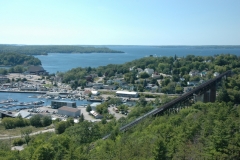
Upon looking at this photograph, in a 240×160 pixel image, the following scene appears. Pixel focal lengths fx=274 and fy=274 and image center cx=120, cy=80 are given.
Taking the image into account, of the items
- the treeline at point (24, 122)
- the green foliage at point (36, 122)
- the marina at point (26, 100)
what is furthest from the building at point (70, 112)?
the marina at point (26, 100)

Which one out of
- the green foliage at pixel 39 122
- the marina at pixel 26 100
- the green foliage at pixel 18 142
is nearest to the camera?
the green foliage at pixel 18 142

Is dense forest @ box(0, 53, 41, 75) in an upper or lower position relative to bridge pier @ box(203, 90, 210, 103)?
upper

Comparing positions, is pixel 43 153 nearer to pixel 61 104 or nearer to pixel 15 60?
pixel 61 104

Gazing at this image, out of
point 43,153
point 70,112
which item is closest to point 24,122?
point 70,112

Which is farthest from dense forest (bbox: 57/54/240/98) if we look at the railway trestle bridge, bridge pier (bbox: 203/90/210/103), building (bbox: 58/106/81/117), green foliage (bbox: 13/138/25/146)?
green foliage (bbox: 13/138/25/146)

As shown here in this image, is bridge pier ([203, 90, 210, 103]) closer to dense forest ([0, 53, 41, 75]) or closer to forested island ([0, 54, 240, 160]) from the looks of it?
forested island ([0, 54, 240, 160])

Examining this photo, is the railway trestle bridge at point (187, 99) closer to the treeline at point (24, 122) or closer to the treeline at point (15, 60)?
the treeline at point (24, 122)

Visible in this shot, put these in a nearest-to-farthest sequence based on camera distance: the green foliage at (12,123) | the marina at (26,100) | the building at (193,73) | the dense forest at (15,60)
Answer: the green foliage at (12,123)
the marina at (26,100)
the building at (193,73)
the dense forest at (15,60)

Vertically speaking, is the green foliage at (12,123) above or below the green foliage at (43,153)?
below

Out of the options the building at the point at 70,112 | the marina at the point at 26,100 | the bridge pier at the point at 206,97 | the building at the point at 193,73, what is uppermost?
the building at the point at 193,73

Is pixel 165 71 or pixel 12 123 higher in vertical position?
pixel 165 71

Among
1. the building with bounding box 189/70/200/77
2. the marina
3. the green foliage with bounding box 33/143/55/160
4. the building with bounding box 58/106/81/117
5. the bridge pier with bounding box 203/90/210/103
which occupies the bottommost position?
the marina

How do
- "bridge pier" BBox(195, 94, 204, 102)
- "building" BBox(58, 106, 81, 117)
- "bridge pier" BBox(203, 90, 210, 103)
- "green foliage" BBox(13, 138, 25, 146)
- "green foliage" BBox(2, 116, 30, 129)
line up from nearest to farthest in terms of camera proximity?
"green foliage" BBox(13, 138, 25, 146) → "green foliage" BBox(2, 116, 30, 129) → "building" BBox(58, 106, 81, 117) → "bridge pier" BBox(195, 94, 204, 102) → "bridge pier" BBox(203, 90, 210, 103)
